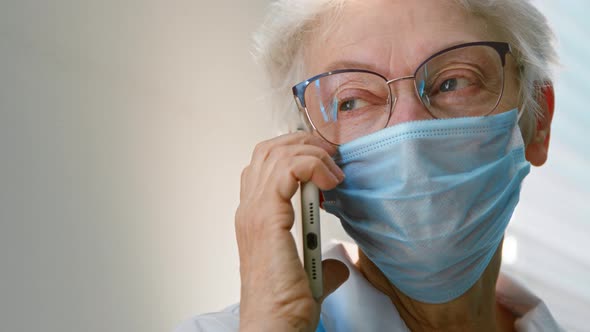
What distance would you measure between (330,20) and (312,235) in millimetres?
595

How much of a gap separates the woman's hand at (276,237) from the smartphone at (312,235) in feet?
0.07

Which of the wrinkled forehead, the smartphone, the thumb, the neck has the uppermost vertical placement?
the wrinkled forehead

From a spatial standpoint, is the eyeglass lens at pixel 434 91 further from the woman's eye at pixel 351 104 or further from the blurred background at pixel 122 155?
the blurred background at pixel 122 155

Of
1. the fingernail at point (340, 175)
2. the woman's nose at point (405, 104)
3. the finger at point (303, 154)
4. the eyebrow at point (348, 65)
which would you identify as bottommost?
the fingernail at point (340, 175)

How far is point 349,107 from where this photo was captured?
1.39 m

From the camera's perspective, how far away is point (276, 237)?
1126 mm

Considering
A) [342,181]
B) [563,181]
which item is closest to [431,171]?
[342,181]

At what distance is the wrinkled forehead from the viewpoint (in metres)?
1.32

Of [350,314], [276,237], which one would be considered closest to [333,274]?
[350,314]

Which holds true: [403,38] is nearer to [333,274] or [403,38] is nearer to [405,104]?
[405,104]

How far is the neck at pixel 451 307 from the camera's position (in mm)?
1387

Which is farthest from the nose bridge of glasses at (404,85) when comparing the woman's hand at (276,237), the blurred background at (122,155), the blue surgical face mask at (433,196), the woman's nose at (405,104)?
the blurred background at (122,155)

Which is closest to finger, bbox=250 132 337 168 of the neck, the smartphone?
the smartphone

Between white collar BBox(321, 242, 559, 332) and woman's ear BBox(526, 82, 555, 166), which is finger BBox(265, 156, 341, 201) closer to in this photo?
white collar BBox(321, 242, 559, 332)
